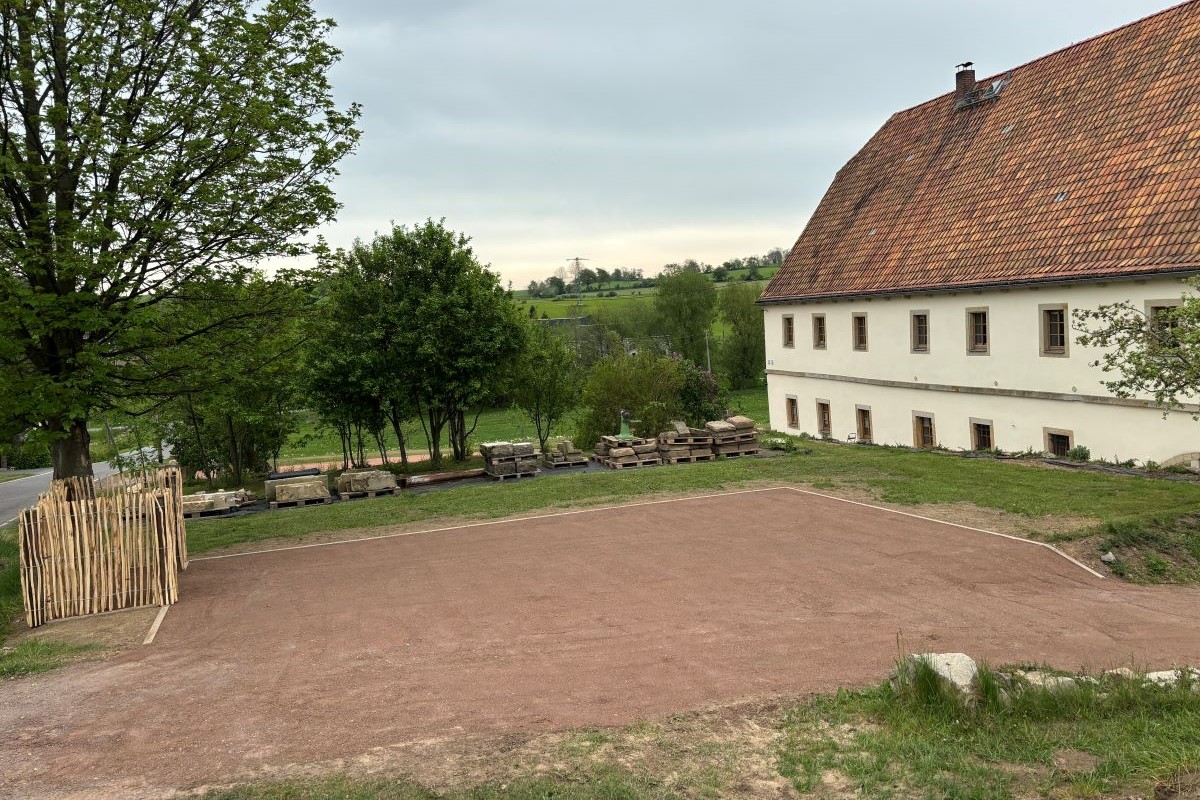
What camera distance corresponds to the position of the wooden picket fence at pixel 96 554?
38.0 ft

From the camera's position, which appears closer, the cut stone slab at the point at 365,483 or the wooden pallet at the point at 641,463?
the cut stone slab at the point at 365,483

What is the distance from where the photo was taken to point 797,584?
39.4 ft

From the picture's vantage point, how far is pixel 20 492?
40.3 meters

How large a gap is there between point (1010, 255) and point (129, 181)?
20.8 meters

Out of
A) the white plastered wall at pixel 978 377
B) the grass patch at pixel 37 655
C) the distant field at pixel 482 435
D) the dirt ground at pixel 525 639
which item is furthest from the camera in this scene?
the distant field at pixel 482 435

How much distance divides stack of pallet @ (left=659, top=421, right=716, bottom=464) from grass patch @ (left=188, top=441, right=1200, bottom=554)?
5.75 feet

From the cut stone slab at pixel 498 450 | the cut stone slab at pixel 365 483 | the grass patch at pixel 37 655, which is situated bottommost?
the grass patch at pixel 37 655

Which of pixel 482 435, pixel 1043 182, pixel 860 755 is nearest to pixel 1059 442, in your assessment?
pixel 1043 182

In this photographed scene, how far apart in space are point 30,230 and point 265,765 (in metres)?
11.1

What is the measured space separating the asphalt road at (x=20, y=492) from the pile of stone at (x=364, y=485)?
10465 mm

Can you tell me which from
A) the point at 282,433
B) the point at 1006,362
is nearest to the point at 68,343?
the point at 282,433

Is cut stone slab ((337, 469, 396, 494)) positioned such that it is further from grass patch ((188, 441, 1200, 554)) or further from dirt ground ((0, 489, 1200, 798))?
dirt ground ((0, 489, 1200, 798))

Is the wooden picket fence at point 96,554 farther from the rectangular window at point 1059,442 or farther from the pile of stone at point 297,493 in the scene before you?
the rectangular window at point 1059,442

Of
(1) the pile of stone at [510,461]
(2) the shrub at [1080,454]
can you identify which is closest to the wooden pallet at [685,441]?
(1) the pile of stone at [510,461]
